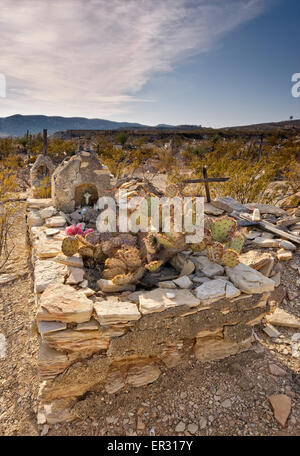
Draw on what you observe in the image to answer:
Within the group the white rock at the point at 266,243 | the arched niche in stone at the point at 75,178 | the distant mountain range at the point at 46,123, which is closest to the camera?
the white rock at the point at 266,243

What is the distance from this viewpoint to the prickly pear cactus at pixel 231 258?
319 cm

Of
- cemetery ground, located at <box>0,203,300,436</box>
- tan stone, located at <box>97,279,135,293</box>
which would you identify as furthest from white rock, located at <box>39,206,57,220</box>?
tan stone, located at <box>97,279,135,293</box>

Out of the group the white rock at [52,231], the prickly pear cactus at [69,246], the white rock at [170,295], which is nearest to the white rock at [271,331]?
the white rock at [170,295]

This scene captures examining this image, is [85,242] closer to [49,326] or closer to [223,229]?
[49,326]

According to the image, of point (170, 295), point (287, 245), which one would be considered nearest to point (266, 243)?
point (287, 245)

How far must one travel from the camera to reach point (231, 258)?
3.19m

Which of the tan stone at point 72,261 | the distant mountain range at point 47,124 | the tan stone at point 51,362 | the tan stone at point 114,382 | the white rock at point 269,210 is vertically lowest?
the tan stone at point 114,382

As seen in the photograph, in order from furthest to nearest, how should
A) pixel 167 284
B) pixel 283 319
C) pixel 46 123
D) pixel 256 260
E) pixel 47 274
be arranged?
pixel 46 123
pixel 256 260
pixel 283 319
pixel 47 274
pixel 167 284

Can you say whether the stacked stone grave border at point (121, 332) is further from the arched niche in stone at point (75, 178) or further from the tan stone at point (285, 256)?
the arched niche in stone at point (75, 178)

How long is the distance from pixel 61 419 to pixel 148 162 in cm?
1780

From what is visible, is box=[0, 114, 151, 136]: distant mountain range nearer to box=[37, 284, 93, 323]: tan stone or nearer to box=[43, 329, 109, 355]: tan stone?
box=[37, 284, 93, 323]: tan stone

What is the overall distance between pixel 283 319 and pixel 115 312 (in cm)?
241

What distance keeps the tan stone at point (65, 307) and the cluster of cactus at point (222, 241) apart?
4.93ft
